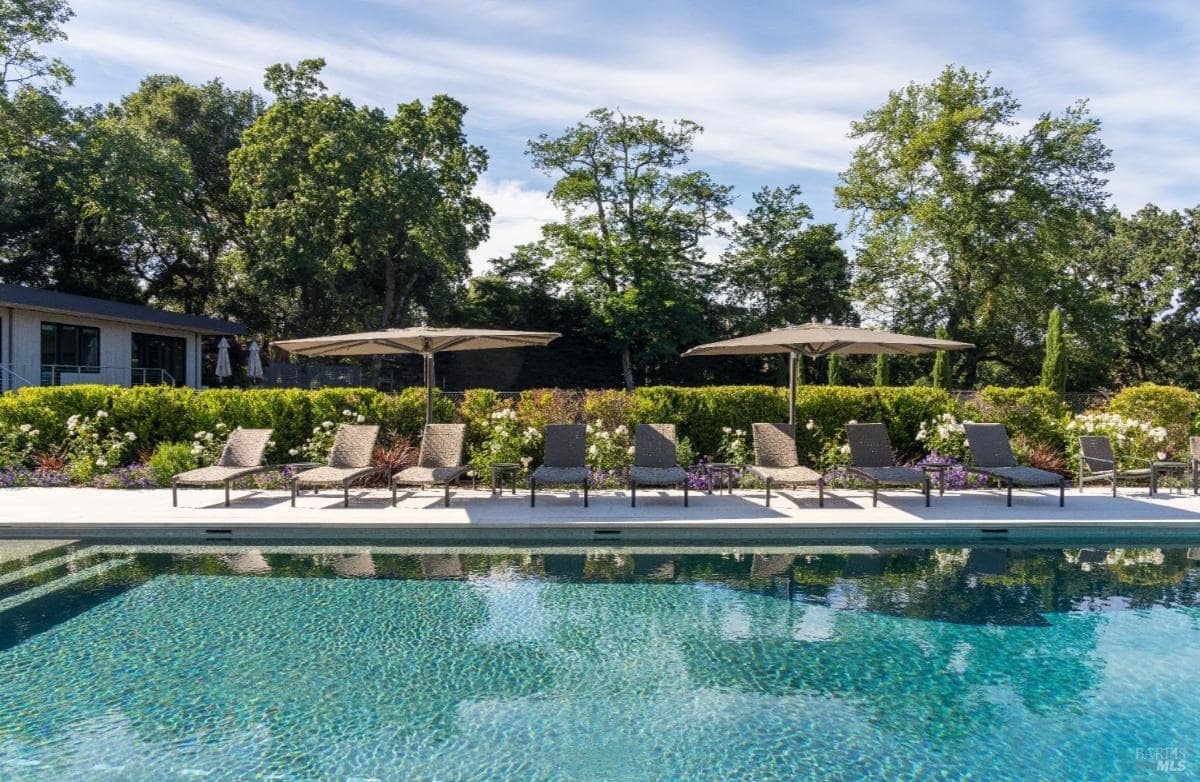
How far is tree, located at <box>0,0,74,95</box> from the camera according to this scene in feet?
74.1

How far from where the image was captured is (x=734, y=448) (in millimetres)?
9828

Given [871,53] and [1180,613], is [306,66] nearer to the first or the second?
[871,53]

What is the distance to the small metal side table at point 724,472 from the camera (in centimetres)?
903

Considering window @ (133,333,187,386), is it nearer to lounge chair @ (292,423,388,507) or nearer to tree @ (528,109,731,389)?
tree @ (528,109,731,389)

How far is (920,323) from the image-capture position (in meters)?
29.3

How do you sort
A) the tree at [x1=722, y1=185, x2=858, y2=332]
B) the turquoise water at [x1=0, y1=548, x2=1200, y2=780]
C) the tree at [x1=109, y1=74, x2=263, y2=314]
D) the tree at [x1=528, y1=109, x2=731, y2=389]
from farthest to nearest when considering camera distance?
the tree at [x1=722, y1=185, x2=858, y2=332]
the tree at [x1=528, y1=109, x2=731, y2=389]
the tree at [x1=109, y1=74, x2=263, y2=314]
the turquoise water at [x1=0, y1=548, x2=1200, y2=780]

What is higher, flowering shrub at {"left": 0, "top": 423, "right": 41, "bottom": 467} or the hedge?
the hedge

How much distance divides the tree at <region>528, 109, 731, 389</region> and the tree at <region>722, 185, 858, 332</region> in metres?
1.60

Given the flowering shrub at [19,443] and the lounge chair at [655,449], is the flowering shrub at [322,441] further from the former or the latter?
the lounge chair at [655,449]

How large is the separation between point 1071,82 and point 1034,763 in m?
21.0

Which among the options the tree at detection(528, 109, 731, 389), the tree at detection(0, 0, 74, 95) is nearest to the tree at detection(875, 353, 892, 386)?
the tree at detection(528, 109, 731, 389)

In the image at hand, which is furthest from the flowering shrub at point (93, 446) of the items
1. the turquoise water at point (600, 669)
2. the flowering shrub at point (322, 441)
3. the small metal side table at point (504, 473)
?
the small metal side table at point (504, 473)

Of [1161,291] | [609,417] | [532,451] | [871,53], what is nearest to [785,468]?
[609,417]

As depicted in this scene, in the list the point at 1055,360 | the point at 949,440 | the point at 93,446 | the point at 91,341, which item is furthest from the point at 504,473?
the point at 1055,360
